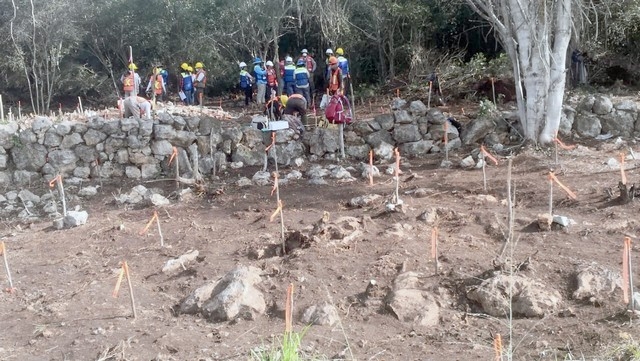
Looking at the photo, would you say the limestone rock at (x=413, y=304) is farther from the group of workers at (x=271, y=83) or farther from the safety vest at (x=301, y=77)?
the safety vest at (x=301, y=77)

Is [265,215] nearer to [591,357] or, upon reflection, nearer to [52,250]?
[52,250]

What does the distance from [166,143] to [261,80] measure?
6.36m

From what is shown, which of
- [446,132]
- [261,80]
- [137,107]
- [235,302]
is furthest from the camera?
[261,80]

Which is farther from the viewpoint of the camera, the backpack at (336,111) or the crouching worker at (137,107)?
the crouching worker at (137,107)

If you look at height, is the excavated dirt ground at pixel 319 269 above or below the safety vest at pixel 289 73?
below

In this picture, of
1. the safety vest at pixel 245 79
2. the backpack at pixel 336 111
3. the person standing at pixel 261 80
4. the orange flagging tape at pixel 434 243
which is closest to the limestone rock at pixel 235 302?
the orange flagging tape at pixel 434 243

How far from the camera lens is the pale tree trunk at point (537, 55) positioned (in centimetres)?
990

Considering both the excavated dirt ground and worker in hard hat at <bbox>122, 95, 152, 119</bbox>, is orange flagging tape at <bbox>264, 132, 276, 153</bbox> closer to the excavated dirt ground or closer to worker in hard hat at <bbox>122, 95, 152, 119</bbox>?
the excavated dirt ground

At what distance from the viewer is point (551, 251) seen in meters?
5.77

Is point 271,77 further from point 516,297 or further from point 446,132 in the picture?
point 516,297

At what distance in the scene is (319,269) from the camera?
5566 millimetres

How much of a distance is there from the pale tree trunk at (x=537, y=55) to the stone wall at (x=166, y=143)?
4.49ft

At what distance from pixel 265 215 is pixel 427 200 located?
1.94m

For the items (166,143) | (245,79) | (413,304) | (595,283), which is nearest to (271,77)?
(245,79)
